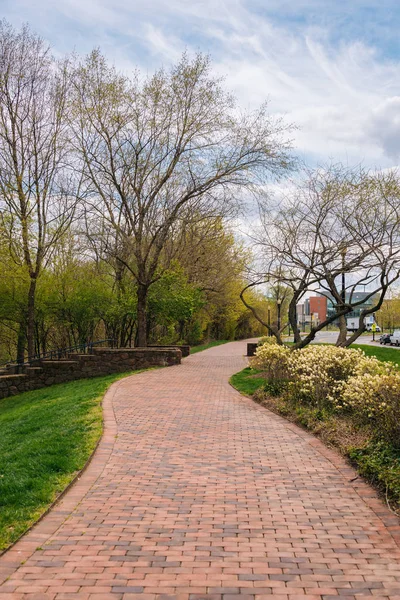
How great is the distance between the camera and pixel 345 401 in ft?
30.2

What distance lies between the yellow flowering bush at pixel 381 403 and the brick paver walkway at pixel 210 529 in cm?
75

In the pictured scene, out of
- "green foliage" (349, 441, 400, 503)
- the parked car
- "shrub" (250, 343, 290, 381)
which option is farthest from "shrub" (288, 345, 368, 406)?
the parked car

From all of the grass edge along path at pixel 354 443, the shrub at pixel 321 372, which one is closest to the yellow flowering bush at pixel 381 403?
the grass edge along path at pixel 354 443

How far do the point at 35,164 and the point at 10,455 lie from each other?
16440 millimetres

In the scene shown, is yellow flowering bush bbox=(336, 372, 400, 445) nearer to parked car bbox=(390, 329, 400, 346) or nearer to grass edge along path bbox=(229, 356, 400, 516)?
grass edge along path bbox=(229, 356, 400, 516)

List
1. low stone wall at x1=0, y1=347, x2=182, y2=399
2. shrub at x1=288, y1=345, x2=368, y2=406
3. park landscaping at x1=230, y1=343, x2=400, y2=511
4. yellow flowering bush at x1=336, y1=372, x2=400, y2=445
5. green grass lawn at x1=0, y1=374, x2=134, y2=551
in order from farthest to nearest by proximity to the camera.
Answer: low stone wall at x1=0, y1=347, x2=182, y2=399 → shrub at x1=288, y1=345, x2=368, y2=406 → yellow flowering bush at x1=336, y1=372, x2=400, y2=445 → park landscaping at x1=230, y1=343, x2=400, y2=511 → green grass lawn at x1=0, y1=374, x2=134, y2=551

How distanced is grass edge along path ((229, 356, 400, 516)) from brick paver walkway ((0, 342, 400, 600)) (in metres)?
0.19

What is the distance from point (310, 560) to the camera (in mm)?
4027

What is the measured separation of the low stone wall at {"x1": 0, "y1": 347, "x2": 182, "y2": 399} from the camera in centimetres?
1902

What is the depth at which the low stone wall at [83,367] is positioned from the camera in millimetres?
19016

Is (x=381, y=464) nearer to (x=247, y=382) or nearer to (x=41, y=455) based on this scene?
(x=41, y=455)

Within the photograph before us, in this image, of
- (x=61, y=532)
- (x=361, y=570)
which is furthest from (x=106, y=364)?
(x=361, y=570)

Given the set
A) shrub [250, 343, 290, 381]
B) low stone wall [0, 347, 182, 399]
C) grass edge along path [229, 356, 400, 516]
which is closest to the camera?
grass edge along path [229, 356, 400, 516]

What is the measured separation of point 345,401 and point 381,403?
240 cm
